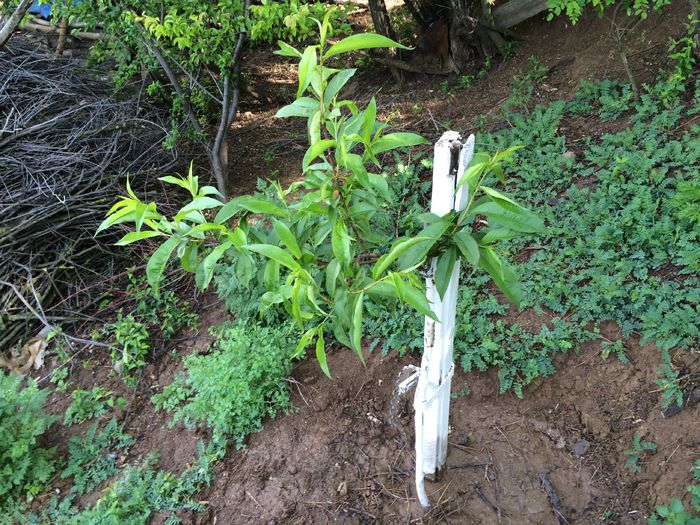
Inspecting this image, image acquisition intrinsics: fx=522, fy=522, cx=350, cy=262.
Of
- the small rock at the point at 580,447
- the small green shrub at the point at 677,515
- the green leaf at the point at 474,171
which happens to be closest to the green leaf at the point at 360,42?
the green leaf at the point at 474,171

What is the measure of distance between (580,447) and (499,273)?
148 centimetres

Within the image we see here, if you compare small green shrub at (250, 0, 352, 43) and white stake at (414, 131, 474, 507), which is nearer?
white stake at (414, 131, 474, 507)

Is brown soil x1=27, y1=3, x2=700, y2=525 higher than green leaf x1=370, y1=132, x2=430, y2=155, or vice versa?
green leaf x1=370, y1=132, x2=430, y2=155

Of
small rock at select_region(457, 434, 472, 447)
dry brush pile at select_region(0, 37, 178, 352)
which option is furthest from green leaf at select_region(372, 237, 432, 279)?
dry brush pile at select_region(0, 37, 178, 352)

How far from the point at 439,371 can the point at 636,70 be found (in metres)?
3.39

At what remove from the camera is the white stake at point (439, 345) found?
54.7 inches

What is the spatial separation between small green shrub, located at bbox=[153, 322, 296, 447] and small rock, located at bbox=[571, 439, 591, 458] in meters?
1.42

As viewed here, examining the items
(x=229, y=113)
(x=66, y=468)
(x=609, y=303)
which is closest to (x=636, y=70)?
(x=609, y=303)

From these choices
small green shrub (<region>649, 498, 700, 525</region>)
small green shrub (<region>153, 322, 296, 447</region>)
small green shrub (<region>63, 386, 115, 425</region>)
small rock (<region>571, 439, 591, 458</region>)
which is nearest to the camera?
small green shrub (<region>649, 498, 700, 525</region>)

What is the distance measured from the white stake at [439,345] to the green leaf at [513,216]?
5.3 inches

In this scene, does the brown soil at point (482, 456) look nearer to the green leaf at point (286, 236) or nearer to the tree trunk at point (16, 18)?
the green leaf at point (286, 236)

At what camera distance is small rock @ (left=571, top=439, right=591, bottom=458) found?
234cm

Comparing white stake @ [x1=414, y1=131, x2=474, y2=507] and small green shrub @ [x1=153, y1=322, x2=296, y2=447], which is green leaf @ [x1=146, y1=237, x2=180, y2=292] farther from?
small green shrub @ [x1=153, y1=322, x2=296, y2=447]

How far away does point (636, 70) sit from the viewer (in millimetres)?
3982
